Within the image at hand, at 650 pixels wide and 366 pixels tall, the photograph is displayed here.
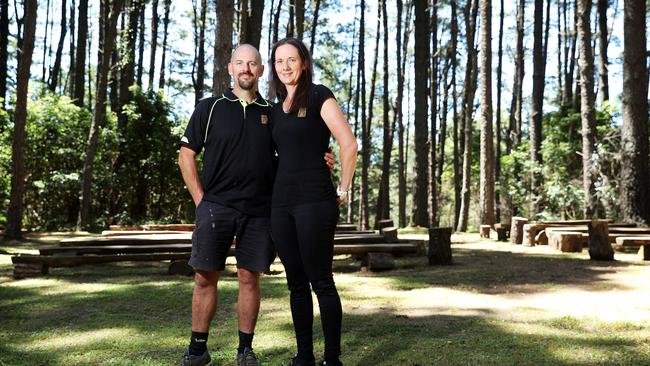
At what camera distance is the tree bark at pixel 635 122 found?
39.2 feet

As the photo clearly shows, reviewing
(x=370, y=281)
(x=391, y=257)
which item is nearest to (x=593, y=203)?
(x=391, y=257)

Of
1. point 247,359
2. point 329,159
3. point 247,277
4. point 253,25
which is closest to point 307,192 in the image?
point 329,159

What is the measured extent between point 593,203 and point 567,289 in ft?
29.0

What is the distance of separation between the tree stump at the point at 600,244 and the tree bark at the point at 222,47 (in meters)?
6.71

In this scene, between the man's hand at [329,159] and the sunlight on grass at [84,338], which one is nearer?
the man's hand at [329,159]

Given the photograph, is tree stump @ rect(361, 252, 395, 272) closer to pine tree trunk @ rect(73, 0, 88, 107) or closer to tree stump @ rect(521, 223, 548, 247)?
tree stump @ rect(521, 223, 548, 247)

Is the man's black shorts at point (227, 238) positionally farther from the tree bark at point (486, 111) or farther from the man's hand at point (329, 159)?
the tree bark at point (486, 111)

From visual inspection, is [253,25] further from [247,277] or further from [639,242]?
[247,277]

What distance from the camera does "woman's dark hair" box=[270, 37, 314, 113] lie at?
132 inches

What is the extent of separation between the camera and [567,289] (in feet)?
21.5

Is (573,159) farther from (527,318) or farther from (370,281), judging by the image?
(527,318)

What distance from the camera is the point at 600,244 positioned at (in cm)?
907

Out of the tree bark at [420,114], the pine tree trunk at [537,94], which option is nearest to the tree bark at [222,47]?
the tree bark at [420,114]

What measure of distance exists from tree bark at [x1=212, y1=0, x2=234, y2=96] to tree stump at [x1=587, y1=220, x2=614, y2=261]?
6709 millimetres
